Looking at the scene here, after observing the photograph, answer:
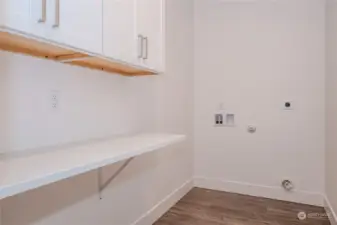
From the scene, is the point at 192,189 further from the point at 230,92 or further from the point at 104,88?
the point at 104,88

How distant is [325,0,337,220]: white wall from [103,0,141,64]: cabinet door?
1853mm

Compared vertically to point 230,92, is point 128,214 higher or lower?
lower

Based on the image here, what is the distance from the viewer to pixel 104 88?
1.94 meters

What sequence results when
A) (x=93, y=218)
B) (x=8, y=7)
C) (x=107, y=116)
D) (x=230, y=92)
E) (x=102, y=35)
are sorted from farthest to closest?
(x=230, y=92) < (x=107, y=116) < (x=93, y=218) < (x=102, y=35) < (x=8, y=7)

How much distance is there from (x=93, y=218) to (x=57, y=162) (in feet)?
2.92

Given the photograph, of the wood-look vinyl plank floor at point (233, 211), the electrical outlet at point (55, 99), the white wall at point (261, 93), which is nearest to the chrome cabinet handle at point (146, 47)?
the electrical outlet at point (55, 99)

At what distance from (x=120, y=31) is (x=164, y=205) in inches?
74.0

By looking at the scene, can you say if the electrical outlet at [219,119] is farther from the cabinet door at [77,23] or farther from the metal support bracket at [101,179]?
the cabinet door at [77,23]

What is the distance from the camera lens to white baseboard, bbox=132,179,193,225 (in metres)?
2.46

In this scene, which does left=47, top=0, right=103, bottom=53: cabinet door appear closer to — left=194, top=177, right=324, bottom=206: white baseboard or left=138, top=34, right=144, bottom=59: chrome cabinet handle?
left=138, top=34, right=144, bottom=59: chrome cabinet handle

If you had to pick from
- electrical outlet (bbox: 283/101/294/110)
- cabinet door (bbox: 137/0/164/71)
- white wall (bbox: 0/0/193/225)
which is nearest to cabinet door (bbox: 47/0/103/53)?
white wall (bbox: 0/0/193/225)

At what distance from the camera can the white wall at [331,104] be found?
2.52 meters

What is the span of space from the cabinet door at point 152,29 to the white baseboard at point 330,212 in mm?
1974

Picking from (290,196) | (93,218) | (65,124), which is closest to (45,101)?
(65,124)
